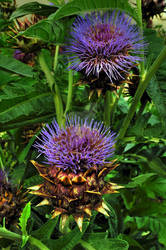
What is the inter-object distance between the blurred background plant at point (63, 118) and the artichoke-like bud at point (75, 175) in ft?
0.09

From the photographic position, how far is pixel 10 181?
18.1 inches

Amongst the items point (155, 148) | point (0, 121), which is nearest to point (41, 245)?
point (0, 121)

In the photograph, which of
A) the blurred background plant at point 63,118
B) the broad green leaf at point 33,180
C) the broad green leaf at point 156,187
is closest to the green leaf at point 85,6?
the blurred background plant at point 63,118

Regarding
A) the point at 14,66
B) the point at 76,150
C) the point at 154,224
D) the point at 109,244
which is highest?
the point at 14,66

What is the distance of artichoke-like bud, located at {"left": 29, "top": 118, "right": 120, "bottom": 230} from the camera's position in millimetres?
345

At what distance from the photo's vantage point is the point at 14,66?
0.57 metres

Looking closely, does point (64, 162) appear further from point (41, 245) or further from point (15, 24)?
point (15, 24)

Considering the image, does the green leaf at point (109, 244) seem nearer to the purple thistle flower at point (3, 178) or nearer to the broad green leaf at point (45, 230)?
the broad green leaf at point (45, 230)

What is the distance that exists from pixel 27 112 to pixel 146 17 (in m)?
0.33

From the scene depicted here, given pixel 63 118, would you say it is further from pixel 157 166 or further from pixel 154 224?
pixel 154 224

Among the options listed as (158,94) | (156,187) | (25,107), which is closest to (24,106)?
(25,107)

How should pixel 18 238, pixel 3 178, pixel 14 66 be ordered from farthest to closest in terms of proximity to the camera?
pixel 14 66 < pixel 3 178 < pixel 18 238

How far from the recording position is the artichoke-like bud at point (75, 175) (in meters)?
0.34

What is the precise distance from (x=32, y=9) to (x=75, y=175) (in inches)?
10.0
